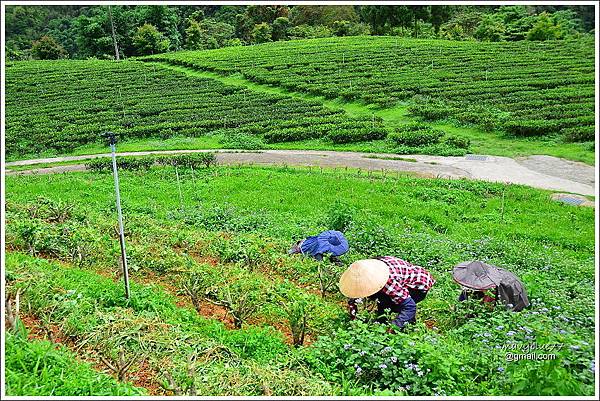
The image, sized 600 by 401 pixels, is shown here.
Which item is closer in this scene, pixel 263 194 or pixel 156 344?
pixel 156 344

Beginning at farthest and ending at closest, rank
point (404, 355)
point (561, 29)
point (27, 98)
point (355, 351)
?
point (561, 29)
point (27, 98)
point (355, 351)
point (404, 355)

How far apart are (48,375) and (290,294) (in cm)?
304

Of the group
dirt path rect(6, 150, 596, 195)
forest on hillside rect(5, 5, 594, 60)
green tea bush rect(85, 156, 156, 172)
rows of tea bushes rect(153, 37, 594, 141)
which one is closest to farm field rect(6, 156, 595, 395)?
dirt path rect(6, 150, 596, 195)

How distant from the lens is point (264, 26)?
216 ft

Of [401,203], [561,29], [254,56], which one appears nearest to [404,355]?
[401,203]

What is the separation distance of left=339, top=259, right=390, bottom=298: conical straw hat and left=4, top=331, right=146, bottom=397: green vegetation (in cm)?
250

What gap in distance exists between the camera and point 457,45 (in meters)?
49.8

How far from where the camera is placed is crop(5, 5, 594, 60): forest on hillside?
57.9 meters

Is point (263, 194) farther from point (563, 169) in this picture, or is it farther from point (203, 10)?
point (203, 10)

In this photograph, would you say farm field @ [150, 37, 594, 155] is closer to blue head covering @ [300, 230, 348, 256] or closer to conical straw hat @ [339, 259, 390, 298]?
blue head covering @ [300, 230, 348, 256]

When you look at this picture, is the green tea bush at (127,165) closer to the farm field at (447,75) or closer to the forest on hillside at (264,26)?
the farm field at (447,75)

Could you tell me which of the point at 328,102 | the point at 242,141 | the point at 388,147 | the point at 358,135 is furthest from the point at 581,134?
the point at 328,102

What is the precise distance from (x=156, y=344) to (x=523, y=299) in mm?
4534

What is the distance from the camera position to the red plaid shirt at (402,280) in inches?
232
